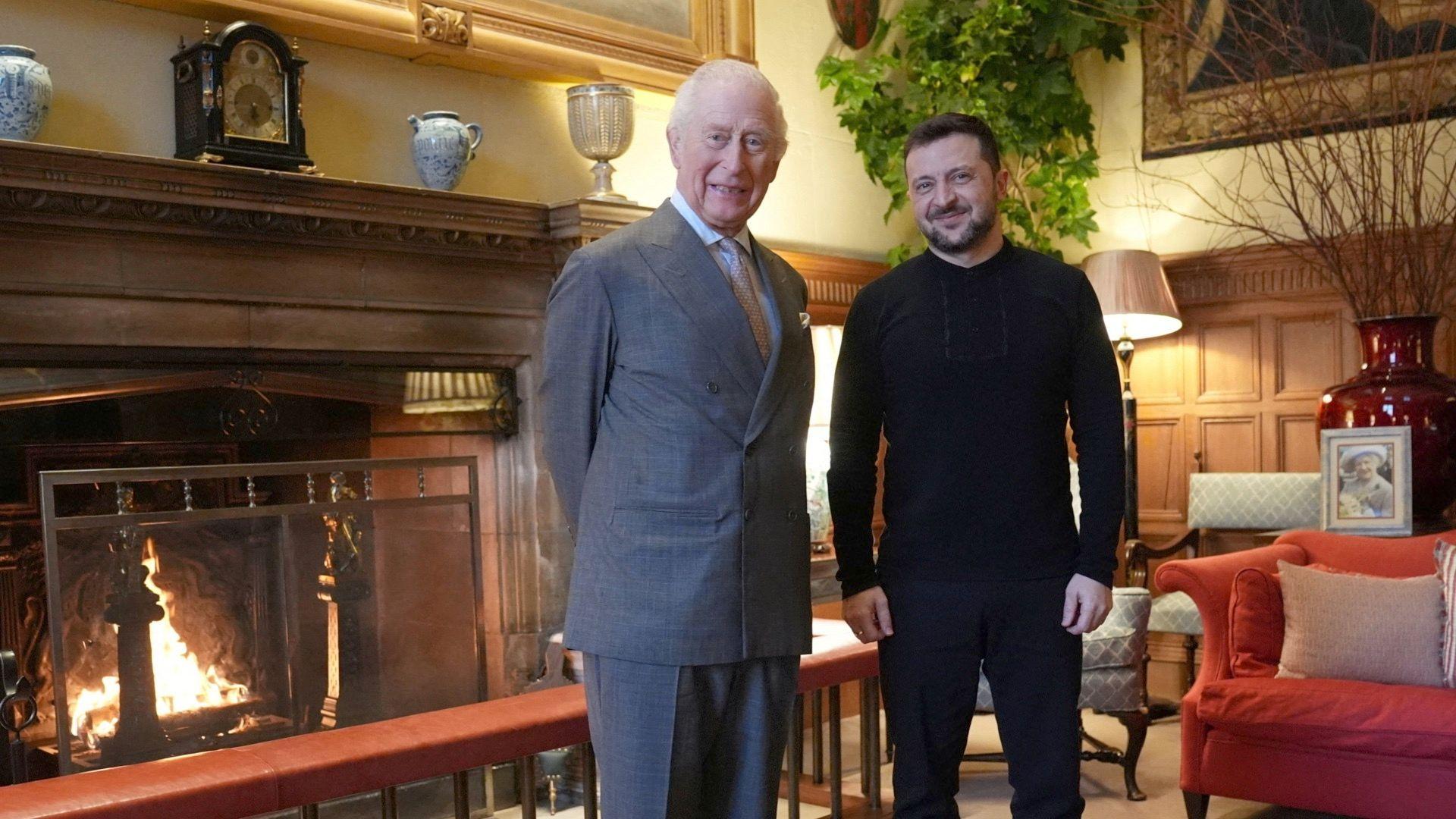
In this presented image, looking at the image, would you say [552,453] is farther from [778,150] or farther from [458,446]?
[458,446]

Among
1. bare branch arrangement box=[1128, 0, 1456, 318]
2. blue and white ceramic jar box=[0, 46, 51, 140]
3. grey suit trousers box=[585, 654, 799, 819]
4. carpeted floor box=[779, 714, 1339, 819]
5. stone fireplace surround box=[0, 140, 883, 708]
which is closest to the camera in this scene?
grey suit trousers box=[585, 654, 799, 819]

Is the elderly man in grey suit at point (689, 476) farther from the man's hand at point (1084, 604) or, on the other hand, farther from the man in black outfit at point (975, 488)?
the man's hand at point (1084, 604)

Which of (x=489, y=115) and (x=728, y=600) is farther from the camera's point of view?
(x=489, y=115)

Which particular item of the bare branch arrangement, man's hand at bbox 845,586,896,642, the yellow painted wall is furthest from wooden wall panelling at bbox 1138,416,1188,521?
man's hand at bbox 845,586,896,642

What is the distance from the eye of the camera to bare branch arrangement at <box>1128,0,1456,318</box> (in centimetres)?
369

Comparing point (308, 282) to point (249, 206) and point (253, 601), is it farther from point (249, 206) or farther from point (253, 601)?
point (253, 601)

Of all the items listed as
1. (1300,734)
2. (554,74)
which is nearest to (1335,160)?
(1300,734)

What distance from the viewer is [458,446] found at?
3.73m

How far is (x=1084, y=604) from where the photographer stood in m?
1.83

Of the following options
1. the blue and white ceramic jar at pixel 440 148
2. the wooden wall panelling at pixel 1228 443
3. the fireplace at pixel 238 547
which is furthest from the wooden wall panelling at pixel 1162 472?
the blue and white ceramic jar at pixel 440 148

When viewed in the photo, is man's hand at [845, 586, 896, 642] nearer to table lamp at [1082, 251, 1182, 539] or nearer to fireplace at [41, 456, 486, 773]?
fireplace at [41, 456, 486, 773]

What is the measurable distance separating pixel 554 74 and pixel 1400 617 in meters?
2.65

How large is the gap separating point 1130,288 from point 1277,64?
102 centimetres

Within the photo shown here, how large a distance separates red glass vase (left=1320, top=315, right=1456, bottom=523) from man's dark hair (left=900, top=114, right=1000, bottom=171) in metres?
2.19
